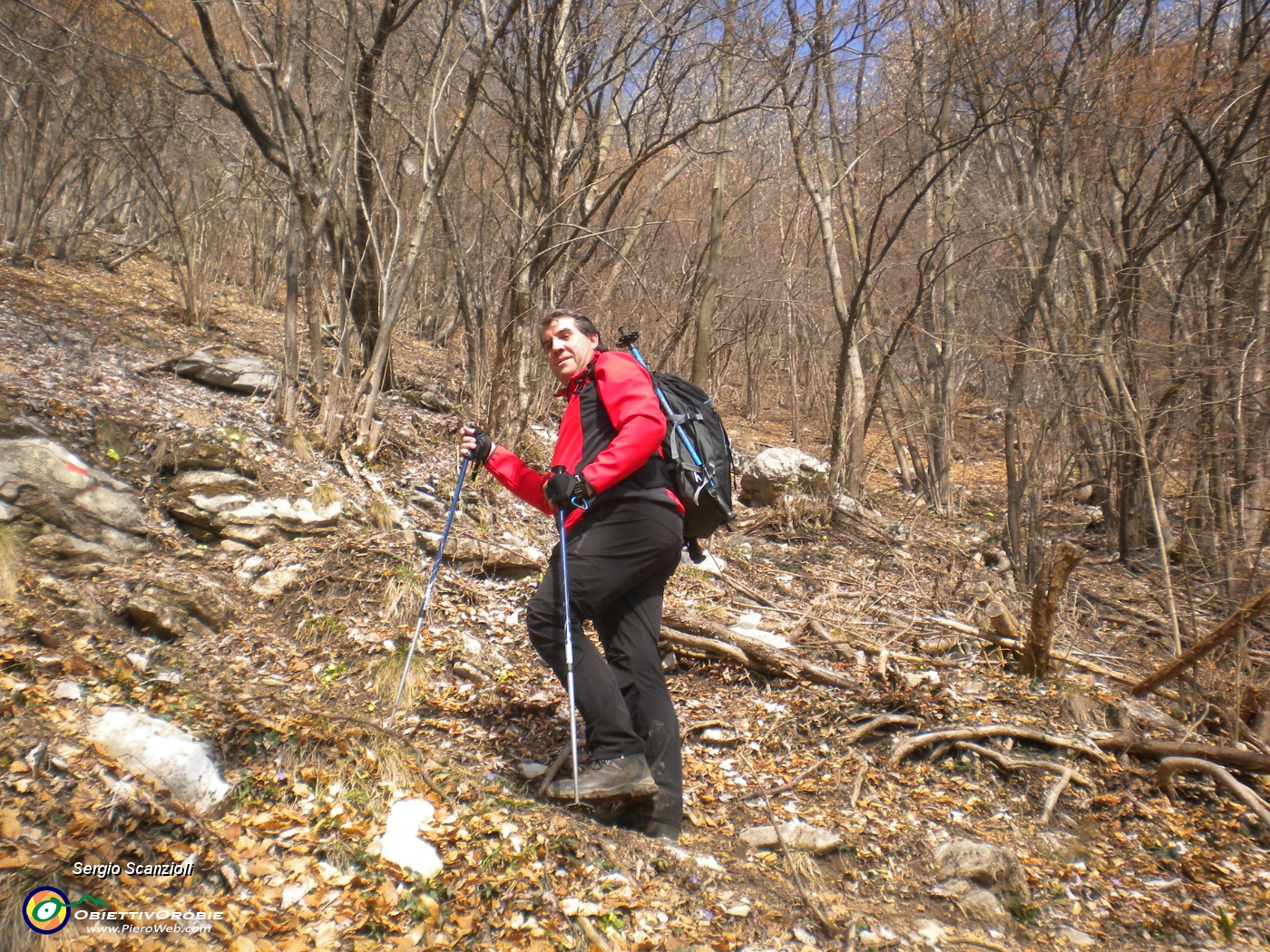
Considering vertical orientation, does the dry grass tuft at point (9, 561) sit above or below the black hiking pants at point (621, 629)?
below

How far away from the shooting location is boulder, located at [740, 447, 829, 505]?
8.09 meters

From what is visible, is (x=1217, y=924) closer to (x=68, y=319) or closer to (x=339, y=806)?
(x=339, y=806)

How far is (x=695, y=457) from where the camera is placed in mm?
2986

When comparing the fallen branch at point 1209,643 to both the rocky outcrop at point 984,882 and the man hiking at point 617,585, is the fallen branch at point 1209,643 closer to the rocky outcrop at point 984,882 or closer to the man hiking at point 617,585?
the rocky outcrop at point 984,882

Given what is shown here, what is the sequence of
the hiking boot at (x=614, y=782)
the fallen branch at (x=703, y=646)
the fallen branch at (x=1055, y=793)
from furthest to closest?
1. the fallen branch at (x=703, y=646)
2. the fallen branch at (x=1055, y=793)
3. the hiking boot at (x=614, y=782)

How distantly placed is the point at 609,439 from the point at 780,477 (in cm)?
556

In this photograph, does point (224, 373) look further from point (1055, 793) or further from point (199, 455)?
point (1055, 793)

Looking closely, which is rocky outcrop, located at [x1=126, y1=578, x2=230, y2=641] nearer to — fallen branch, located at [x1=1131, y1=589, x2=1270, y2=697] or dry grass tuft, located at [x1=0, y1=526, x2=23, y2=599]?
dry grass tuft, located at [x1=0, y1=526, x2=23, y2=599]

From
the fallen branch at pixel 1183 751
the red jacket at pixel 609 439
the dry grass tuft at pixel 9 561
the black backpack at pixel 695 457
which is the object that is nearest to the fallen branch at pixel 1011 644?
the fallen branch at pixel 1183 751

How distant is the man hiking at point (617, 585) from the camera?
2770 millimetres

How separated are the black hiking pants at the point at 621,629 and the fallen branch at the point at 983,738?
1320 mm

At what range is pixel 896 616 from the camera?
5.12 meters

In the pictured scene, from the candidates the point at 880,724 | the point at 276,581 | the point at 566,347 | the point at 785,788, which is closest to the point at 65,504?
the point at 276,581

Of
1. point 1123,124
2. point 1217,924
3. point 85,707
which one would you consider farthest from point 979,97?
point 85,707
